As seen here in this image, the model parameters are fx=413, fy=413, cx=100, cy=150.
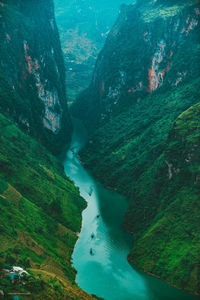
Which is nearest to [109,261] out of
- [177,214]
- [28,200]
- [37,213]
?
Result: [177,214]

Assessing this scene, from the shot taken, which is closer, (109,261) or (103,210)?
(109,261)

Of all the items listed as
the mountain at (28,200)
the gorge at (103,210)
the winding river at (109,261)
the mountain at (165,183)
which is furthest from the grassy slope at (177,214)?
the mountain at (28,200)

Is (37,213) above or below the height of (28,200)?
below

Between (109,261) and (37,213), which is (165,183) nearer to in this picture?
(109,261)

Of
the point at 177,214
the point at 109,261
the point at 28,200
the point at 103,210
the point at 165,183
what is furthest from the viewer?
the point at 103,210

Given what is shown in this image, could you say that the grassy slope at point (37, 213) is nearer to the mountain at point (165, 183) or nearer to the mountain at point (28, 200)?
the mountain at point (28, 200)

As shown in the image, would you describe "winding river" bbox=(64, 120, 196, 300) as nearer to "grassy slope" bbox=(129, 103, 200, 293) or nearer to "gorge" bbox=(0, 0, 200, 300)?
"gorge" bbox=(0, 0, 200, 300)
